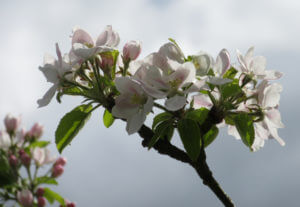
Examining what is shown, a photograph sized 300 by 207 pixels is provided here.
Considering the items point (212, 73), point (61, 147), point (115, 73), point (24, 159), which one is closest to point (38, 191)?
point (24, 159)

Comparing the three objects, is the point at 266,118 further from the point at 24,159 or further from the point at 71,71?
the point at 24,159

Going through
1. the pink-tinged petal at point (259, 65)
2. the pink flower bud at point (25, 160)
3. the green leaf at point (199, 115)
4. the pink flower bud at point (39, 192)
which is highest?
the pink-tinged petal at point (259, 65)

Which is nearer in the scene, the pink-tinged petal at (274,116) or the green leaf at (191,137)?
the green leaf at (191,137)

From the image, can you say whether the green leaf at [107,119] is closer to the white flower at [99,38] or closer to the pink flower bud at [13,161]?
the white flower at [99,38]

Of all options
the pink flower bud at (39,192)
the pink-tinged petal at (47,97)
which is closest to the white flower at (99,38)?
the pink-tinged petal at (47,97)

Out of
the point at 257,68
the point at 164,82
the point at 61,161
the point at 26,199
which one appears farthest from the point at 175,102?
the point at 61,161

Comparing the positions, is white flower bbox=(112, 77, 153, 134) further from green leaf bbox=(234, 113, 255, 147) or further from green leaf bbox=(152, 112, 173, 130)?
green leaf bbox=(234, 113, 255, 147)
